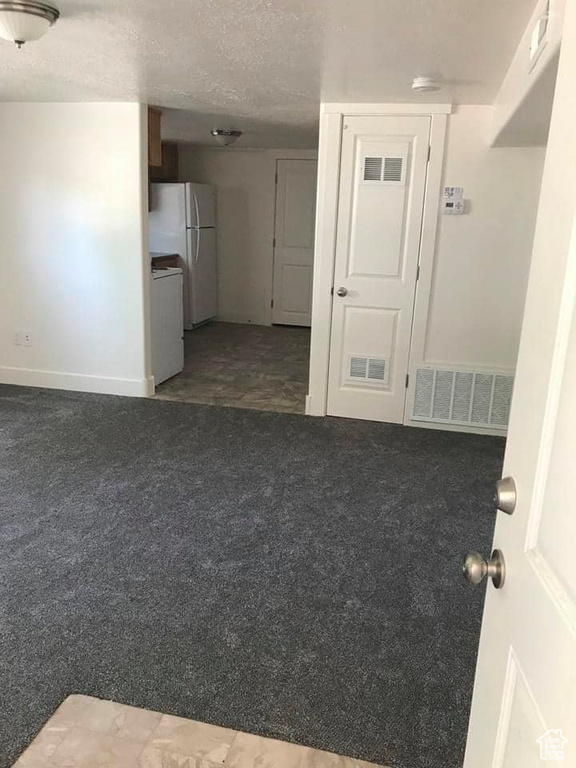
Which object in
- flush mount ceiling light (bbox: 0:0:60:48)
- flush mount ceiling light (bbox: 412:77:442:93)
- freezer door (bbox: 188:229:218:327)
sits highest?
flush mount ceiling light (bbox: 412:77:442:93)

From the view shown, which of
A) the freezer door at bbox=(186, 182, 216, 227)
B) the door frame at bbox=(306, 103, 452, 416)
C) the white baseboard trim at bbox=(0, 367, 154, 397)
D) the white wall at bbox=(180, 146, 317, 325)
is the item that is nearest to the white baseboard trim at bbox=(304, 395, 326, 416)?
the door frame at bbox=(306, 103, 452, 416)

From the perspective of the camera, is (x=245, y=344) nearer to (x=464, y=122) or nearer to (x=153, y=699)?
(x=464, y=122)

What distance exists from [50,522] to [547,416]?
2601mm

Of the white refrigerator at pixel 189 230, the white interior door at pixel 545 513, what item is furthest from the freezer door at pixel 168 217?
the white interior door at pixel 545 513

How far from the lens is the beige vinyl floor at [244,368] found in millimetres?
4875

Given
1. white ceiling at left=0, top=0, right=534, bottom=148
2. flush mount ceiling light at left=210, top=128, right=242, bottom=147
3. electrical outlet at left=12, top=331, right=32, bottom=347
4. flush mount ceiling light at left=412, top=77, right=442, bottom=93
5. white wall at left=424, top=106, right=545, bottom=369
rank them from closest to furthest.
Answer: white ceiling at left=0, top=0, right=534, bottom=148 → flush mount ceiling light at left=412, top=77, right=442, bottom=93 → white wall at left=424, top=106, right=545, bottom=369 → electrical outlet at left=12, top=331, right=32, bottom=347 → flush mount ceiling light at left=210, top=128, right=242, bottom=147

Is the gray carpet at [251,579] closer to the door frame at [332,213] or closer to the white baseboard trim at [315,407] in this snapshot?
the white baseboard trim at [315,407]

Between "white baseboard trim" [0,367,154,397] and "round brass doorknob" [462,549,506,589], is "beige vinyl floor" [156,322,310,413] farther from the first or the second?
"round brass doorknob" [462,549,506,589]

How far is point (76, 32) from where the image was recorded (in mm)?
2555

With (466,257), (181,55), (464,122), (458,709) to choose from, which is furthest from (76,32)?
(458,709)

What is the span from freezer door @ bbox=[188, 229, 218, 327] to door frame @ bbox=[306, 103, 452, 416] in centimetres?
311

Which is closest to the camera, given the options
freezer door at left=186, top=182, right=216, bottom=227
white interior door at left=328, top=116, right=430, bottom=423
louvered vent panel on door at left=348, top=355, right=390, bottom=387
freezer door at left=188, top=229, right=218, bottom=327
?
white interior door at left=328, top=116, right=430, bottom=423

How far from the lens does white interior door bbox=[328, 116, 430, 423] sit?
4.00 m

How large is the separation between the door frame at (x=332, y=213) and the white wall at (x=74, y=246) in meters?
1.32
